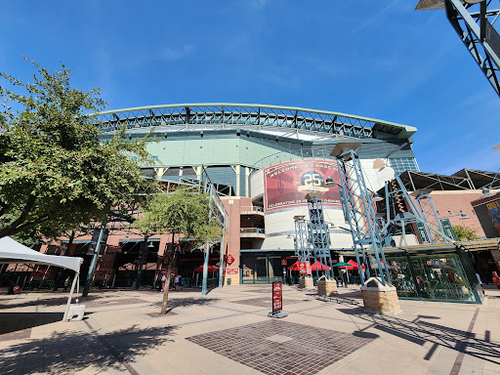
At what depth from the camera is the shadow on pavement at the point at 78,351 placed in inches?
183

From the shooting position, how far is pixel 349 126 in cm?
6706

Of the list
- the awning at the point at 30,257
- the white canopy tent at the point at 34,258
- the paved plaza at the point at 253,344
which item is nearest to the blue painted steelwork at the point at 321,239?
the paved plaza at the point at 253,344

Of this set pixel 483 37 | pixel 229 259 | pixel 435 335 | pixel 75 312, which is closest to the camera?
pixel 483 37

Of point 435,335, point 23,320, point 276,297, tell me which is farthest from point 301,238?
point 23,320

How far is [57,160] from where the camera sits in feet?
21.6

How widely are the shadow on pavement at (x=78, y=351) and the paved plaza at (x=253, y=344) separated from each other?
22 millimetres

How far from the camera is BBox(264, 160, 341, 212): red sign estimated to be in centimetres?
3672

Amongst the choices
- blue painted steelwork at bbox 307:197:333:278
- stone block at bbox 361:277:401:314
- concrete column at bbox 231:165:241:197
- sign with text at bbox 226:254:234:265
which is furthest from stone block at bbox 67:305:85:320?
concrete column at bbox 231:165:241:197

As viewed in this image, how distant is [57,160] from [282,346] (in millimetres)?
8624

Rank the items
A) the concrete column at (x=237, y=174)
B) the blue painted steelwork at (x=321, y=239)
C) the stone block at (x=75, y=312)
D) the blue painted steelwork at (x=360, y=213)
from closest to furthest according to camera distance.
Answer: the stone block at (x=75, y=312) → the blue painted steelwork at (x=360, y=213) → the blue painted steelwork at (x=321, y=239) → the concrete column at (x=237, y=174)

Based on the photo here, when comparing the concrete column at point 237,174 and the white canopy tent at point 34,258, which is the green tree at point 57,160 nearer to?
the white canopy tent at point 34,258

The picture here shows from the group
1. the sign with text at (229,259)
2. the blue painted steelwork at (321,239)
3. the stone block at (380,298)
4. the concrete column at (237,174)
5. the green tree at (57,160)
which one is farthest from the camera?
the concrete column at (237,174)

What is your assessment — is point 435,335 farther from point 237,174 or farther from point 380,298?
point 237,174

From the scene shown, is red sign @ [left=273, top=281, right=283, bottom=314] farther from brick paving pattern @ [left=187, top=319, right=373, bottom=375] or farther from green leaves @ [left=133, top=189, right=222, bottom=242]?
green leaves @ [left=133, top=189, right=222, bottom=242]
